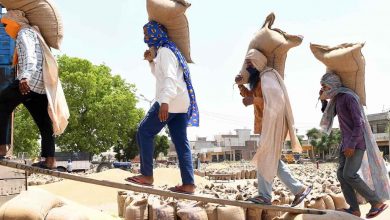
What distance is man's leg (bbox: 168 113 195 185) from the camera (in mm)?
3873

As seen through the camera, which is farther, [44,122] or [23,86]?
[44,122]

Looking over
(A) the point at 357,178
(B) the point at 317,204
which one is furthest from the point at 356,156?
(B) the point at 317,204

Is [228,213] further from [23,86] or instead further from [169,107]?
[23,86]

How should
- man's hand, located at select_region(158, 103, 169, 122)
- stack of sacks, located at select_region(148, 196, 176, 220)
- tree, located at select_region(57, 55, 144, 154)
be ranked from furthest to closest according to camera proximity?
tree, located at select_region(57, 55, 144, 154)
stack of sacks, located at select_region(148, 196, 176, 220)
man's hand, located at select_region(158, 103, 169, 122)

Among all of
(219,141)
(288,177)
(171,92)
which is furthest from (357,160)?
(219,141)

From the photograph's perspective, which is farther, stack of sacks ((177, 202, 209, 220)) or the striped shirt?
stack of sacks ((177, 202, 209, 220))

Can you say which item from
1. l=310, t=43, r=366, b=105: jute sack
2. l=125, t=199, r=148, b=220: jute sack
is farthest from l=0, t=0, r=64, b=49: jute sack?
l=125, t=199, r=148, b=220: jute sack

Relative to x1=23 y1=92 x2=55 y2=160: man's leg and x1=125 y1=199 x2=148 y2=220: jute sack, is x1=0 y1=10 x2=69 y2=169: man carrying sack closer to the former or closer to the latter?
x1=23 y1=92 x2=55 y2=160: man's leg

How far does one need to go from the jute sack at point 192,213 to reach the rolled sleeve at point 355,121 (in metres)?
2.96

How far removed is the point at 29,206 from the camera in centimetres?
379

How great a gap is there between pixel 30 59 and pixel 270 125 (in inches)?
84.0

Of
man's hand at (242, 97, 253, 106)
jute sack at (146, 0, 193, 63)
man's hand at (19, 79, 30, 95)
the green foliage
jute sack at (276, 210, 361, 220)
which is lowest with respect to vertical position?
jute sack at (276, 210, 361, 220)

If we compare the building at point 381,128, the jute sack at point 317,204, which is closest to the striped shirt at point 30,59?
the jute sack at point 317,204

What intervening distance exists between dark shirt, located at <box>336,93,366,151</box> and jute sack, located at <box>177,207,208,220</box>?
281cm
